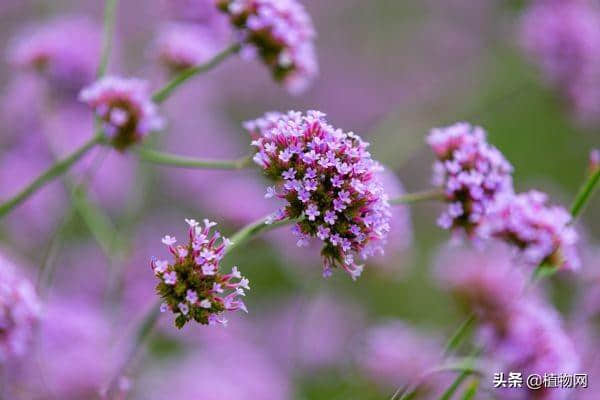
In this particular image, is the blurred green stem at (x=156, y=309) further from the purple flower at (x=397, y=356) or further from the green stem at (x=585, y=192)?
the purple flower at (x=397, y=356)

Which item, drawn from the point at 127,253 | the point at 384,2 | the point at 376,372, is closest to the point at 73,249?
the point at 127,253

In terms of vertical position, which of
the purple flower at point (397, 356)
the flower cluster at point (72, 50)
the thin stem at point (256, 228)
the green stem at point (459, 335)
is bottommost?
the green stem at point (459, 335)

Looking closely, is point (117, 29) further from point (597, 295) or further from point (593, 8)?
point (597, 295)

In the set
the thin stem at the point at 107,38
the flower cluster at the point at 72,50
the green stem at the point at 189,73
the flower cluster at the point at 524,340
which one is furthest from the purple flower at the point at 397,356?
the flower cluster at the point at 72,50

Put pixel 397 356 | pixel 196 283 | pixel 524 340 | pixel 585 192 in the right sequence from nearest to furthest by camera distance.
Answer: pixel 196 283 < pixel 585 192 < pixel 524 340 < pixel 397 356

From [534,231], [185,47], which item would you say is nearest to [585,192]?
[534,231]

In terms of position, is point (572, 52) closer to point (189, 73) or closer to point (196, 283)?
point (189, 73)

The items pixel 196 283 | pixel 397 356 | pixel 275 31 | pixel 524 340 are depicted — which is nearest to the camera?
pixel 196 283
